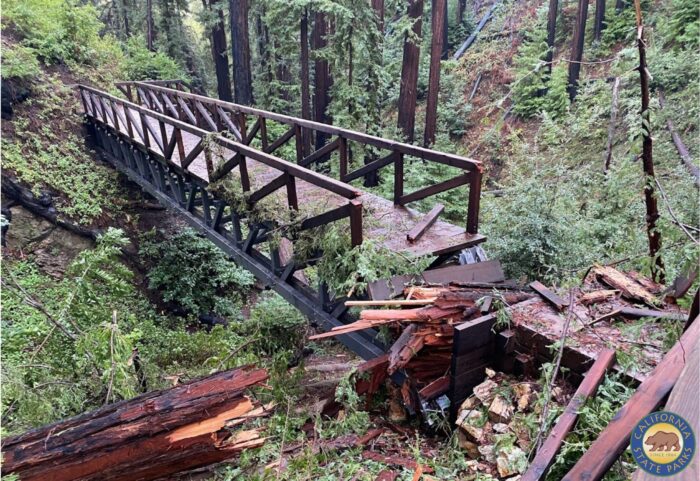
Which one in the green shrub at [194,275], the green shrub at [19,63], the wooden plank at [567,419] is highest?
the green shrub at [19,63]

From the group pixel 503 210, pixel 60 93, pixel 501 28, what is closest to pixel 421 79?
pixel 501 28

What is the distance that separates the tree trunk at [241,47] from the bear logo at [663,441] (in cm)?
1635

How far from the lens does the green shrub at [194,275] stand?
36.5ft

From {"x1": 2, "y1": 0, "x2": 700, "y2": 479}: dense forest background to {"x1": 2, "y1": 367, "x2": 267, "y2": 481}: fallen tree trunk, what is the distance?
1.08ft

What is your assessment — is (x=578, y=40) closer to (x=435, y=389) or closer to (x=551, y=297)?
(x=551, y=297)

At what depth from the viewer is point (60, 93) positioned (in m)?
11.8

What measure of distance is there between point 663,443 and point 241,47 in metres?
16.8

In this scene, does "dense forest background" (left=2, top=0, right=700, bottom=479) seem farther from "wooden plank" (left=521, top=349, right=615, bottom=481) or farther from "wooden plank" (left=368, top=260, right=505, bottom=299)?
"wooden plank" (left=521, top=349, right=615, bottom=481)

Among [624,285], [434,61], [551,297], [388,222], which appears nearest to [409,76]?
[434,61]

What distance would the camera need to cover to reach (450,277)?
13.7 ft

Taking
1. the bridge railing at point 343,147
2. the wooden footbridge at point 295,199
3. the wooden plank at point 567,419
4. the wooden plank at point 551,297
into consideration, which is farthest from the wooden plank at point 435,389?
the bridge railing at point 343,147

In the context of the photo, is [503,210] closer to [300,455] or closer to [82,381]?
[300,455]

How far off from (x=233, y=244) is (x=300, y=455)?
4132mm

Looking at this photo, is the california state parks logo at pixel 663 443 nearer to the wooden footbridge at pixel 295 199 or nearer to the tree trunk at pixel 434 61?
the wooden footbridge at pixel 295 199
